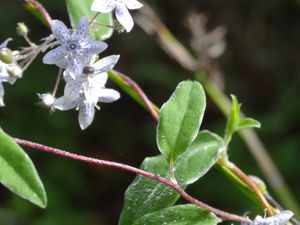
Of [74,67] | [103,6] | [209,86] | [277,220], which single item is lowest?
[277,220]

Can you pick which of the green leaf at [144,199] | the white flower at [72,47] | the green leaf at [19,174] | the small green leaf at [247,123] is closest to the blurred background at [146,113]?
the small green leaf at [247,123]

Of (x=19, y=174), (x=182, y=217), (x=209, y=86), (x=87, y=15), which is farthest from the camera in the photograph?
(x=209, y=86)

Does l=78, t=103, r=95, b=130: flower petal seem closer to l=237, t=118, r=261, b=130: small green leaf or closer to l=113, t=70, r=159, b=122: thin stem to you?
l=113, t=70, r=159, b=122: thin stem

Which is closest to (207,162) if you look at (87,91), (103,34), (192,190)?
(87,91)

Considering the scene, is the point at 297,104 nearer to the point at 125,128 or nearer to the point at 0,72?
the point at 125,128

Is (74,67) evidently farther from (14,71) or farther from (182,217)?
(182,217)

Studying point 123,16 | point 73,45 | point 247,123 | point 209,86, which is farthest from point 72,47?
point 209,86
